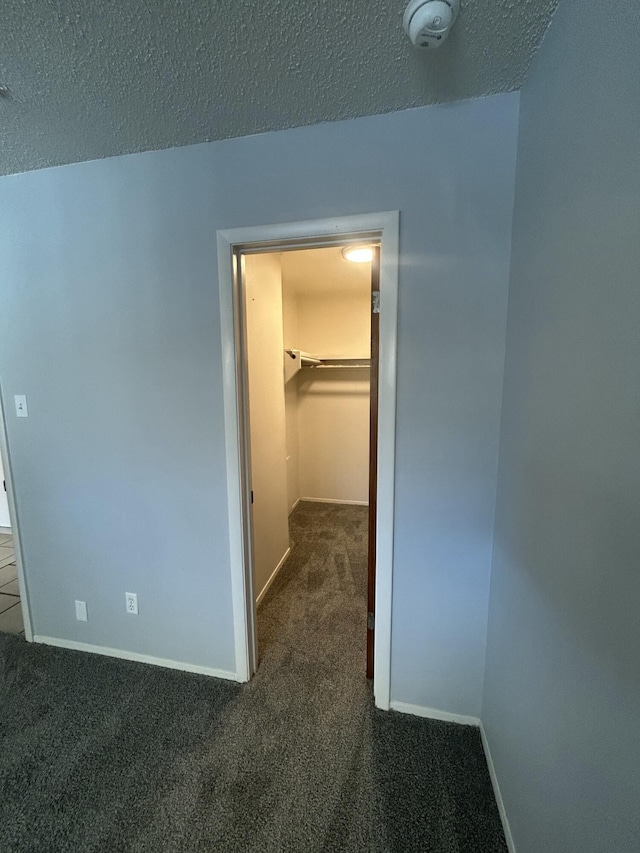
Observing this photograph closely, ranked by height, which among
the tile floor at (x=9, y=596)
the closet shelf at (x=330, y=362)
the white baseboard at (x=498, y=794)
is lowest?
the tile floor at (x=9, y=596)

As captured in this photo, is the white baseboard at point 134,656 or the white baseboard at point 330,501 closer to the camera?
the white baseboard at point 134,656

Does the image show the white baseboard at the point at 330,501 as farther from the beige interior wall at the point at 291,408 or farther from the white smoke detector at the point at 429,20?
the white smoke detector at the point at 429,20

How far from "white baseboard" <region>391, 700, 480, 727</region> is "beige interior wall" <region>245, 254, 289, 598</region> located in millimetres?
946

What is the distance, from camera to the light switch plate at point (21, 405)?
1691mm

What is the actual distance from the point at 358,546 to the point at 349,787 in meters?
1.82

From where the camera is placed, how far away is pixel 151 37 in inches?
37.0

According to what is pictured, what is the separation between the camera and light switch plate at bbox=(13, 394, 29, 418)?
1691 millimetres

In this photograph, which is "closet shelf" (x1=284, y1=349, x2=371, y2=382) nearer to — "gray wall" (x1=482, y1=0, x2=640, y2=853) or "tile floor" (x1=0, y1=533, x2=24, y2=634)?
"gray wall" (x1=482, y1=0, x2=640, y2=853)

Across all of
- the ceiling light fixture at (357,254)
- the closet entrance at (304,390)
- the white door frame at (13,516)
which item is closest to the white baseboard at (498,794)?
the closet entrance at (304,390)

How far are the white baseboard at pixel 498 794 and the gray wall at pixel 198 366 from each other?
11cm

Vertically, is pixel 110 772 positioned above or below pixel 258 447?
below

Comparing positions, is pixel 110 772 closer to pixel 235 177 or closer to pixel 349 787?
pixel 349 787

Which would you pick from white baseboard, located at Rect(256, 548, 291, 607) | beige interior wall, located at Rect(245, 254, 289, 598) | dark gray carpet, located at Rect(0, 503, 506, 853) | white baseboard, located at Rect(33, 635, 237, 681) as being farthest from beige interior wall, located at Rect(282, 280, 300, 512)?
dark gray carpet, located at Rect(0, 503, 506, 853)

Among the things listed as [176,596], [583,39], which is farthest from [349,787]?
[583,39]
